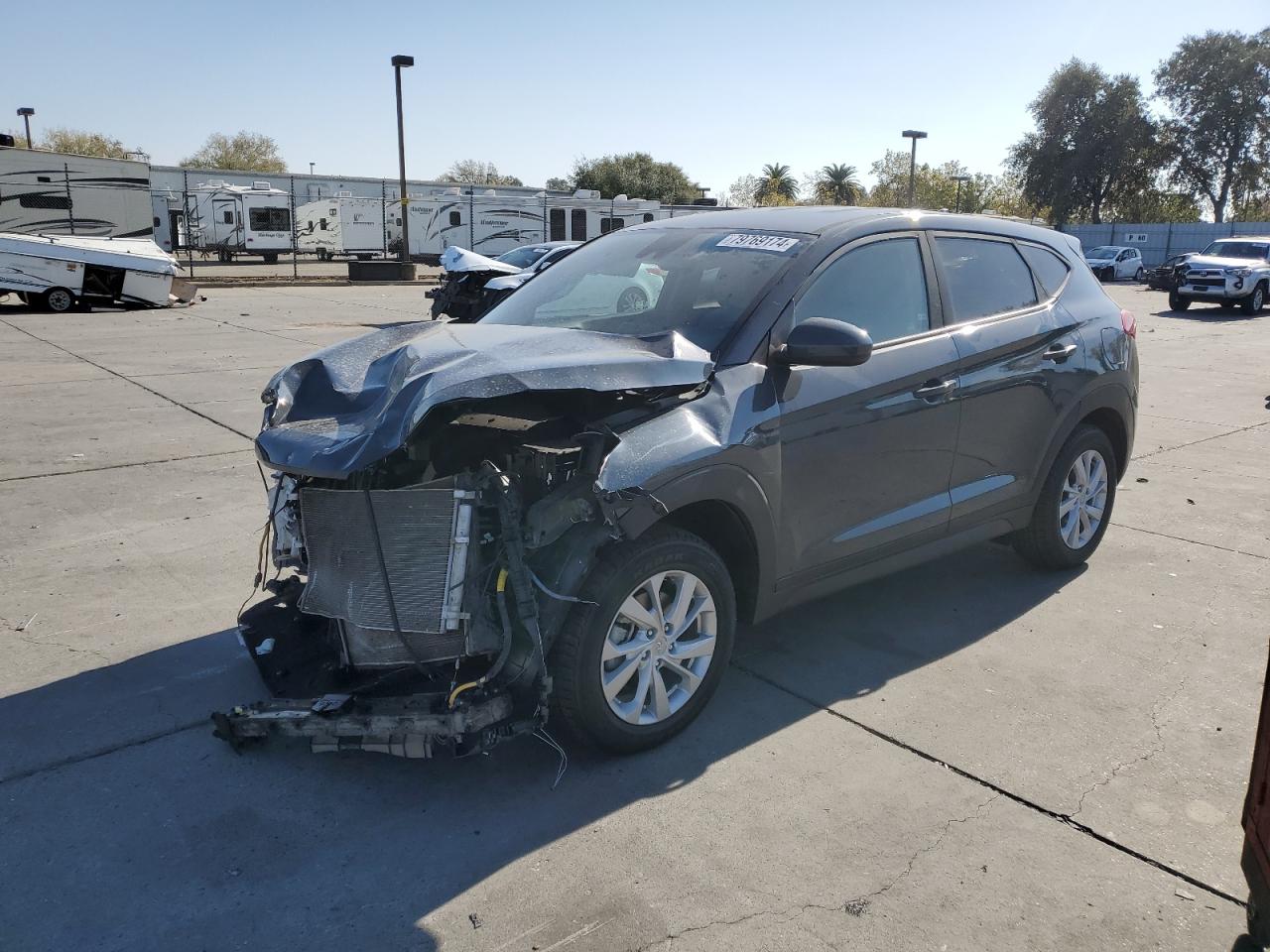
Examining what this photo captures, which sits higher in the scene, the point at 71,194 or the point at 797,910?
the point at 71,194

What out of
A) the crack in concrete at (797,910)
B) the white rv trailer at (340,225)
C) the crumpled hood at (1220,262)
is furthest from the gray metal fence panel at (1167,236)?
the crack in concrete at (797,910)

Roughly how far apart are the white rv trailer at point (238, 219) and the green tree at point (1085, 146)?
43480 millimetres

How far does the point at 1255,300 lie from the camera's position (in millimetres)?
24547

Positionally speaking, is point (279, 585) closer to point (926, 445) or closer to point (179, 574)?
point (179, 574)

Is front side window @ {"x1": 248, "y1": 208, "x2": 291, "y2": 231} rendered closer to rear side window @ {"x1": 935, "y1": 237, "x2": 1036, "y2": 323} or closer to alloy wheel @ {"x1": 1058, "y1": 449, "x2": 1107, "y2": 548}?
rear side window @ {"x1": 935, "y1": 237, "x2": 1036, "y2": 323}

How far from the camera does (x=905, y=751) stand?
3646 mm

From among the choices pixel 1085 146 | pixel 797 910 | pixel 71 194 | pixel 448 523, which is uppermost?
pixel 1085 146

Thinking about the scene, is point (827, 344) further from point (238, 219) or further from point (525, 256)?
point (238, 219)

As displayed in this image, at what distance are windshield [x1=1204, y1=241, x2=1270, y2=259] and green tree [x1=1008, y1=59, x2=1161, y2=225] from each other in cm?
3577

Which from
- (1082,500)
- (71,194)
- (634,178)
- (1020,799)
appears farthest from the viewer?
(634,178)

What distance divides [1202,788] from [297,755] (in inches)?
123

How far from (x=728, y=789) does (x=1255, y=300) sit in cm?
2634

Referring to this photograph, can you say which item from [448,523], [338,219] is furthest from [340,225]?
[448,523]

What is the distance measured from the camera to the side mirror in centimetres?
367
